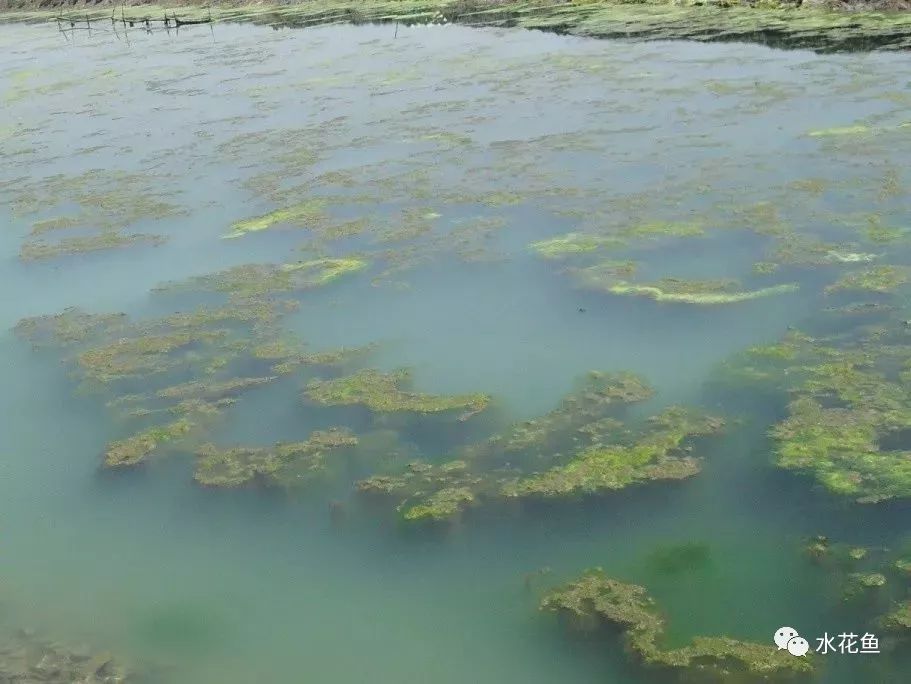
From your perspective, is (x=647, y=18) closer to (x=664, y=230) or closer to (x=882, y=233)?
(x=664, y=230)

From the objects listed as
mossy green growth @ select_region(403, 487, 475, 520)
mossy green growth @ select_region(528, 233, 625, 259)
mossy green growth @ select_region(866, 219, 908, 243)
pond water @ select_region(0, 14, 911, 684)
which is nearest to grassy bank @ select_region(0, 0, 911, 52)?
pond water @ select_region(0, 14, 911, 684)

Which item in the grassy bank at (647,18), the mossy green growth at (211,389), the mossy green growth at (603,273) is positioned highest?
the grassy bank at (647,18)

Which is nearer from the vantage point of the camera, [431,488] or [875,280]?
[431,488]

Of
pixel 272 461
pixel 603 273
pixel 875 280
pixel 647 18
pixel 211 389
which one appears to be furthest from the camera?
pixel 647 18

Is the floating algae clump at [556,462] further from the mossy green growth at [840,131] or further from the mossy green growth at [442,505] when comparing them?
the mossy green growth at [840,131]

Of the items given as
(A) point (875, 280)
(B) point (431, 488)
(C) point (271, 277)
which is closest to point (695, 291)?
(A) point (875, 280)

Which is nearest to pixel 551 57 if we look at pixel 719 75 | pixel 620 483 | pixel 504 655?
pixel 719 75

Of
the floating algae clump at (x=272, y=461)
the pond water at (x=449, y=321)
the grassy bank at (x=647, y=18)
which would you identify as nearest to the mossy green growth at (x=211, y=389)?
the pond water at (x=449, y=321)

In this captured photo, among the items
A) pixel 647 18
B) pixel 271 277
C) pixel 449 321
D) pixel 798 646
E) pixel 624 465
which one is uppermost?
pixel 647 18
